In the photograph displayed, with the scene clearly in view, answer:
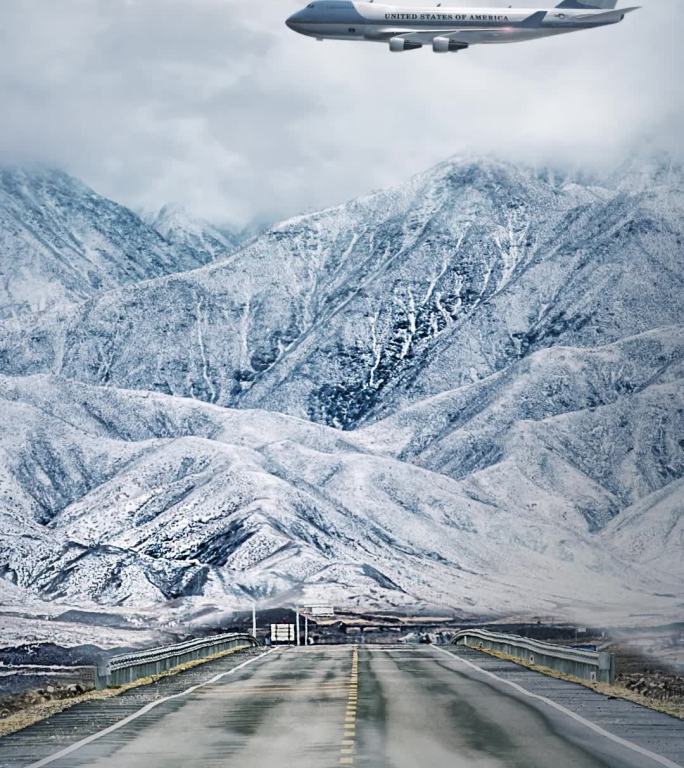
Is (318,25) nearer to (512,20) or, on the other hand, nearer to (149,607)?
(512,20)

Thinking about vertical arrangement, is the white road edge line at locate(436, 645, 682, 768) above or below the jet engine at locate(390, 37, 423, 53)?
below

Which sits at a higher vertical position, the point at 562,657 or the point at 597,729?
the point at 562,657

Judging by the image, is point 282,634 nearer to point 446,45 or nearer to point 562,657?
point 446,45

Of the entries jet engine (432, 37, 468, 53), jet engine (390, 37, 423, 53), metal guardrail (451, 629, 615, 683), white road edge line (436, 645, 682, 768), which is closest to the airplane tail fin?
jet engine (390, 37, 423, 53)

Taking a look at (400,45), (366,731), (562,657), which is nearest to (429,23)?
(400,45)

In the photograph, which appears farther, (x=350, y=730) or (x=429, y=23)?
(x=429, y=23)

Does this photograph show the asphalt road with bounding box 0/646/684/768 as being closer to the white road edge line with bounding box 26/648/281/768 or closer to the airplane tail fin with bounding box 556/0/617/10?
the white road edge line with bounding box 26/648/281/768
